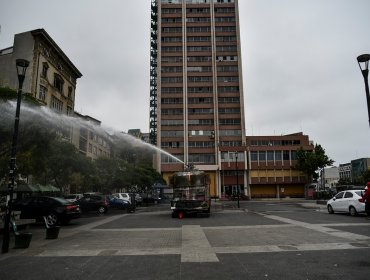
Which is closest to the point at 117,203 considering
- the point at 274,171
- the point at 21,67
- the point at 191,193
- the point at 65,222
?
the point at 191,193

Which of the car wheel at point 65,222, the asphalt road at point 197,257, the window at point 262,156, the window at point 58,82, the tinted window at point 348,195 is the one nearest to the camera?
the asphalt road at point 197,257

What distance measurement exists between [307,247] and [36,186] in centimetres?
3141

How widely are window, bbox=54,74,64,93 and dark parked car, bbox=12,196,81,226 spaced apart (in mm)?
30393

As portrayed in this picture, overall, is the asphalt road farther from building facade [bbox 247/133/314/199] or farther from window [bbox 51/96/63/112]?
building facade [bbox 247/133/314/199]

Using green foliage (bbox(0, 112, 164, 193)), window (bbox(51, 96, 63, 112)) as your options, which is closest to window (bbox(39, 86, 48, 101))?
window (bbox(51, 96, 63, 112))

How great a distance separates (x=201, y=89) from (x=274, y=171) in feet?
84.7

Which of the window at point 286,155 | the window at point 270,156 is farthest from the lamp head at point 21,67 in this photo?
the window at point 286,155

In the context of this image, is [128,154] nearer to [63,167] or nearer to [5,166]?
[63,167]

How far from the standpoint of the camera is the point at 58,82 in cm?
4662

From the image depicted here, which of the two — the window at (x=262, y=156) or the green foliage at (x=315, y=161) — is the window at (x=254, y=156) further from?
the green foliage at (x=315, y=161)

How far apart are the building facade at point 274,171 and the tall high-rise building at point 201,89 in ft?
7.67

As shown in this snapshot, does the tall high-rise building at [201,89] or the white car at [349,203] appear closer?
the white car at [349,203]

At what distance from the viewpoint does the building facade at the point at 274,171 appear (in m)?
69.7

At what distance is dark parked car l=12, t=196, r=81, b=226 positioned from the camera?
704 inches
